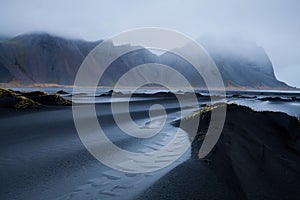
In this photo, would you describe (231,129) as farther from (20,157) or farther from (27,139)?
(27,139)

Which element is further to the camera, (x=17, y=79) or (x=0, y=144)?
(x=17, y=79)

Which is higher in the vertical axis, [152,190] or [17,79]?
[17,79]

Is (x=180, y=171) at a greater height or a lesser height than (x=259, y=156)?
lesser

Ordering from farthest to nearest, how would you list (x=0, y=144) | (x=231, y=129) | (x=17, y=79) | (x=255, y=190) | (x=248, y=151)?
(x=17, y=79), (x=231, y=129), (x=0, y=144), (x=248, y=151), (x=255, y=190)

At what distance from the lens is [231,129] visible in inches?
346

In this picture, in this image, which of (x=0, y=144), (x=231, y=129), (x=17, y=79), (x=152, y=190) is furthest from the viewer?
(x=17, y=79)

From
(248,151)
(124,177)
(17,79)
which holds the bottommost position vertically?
(124,177)

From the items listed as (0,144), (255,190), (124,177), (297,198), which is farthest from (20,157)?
(297,198)

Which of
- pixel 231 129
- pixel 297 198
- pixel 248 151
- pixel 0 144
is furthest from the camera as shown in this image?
pixel 231 129

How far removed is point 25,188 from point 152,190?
2.81 m

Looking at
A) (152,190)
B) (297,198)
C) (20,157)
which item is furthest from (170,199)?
(20,157)

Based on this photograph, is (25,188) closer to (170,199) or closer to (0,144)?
(170,199)

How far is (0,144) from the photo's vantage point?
8164 mm

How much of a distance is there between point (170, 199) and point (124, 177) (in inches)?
65.7
